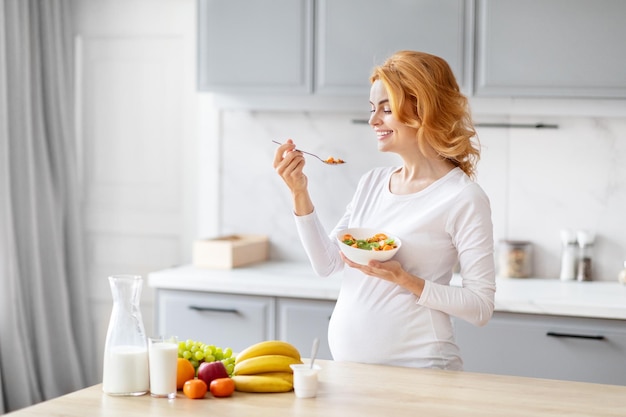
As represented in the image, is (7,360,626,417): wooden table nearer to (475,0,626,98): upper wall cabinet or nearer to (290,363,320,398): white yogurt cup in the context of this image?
(290,363,320,398): white yogurt cup

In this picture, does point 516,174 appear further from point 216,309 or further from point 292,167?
point 292,167

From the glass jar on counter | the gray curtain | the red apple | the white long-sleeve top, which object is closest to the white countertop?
the glass jar on counter

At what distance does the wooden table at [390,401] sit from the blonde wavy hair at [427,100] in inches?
25.6

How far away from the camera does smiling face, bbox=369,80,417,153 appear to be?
238cm

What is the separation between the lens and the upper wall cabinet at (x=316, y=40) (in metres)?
3.50

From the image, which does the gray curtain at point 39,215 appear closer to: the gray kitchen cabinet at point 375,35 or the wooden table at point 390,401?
the gray kitchen cabinet at point 375,35

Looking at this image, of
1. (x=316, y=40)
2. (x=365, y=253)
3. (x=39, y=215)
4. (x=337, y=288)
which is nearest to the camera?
(x=365, y=253)

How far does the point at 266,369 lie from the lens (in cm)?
202

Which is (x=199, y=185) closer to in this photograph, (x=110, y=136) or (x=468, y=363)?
(x=110, y=136)

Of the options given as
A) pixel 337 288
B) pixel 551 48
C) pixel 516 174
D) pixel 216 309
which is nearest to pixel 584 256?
pixel 516 174

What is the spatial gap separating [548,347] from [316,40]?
5.17 feet

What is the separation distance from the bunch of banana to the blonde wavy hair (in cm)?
71

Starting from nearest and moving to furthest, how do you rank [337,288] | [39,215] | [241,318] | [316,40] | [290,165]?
[290,165], [337,288], [241,318], [316,40], [39,215]

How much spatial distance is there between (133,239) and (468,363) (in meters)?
1.94
